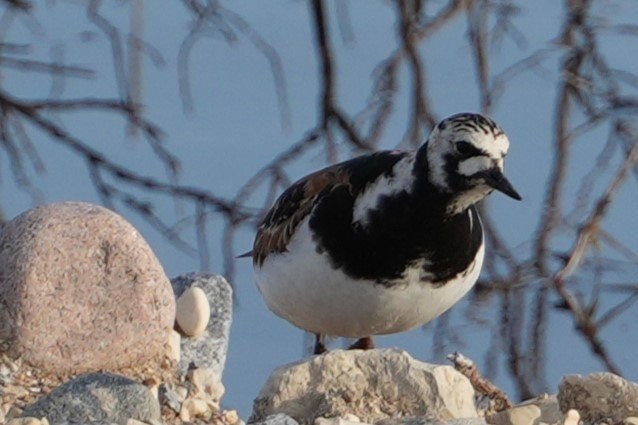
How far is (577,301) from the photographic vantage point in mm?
4859

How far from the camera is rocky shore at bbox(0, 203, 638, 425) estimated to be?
2988mm

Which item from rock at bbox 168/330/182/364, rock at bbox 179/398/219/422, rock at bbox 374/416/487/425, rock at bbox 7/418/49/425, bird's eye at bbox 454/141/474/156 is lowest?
rock at bbox 374/416/487/425

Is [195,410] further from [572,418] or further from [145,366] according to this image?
[572,418]

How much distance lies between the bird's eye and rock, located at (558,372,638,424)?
67cm

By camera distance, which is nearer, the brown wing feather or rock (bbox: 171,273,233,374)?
rock (bbox: 171,273,233,374)

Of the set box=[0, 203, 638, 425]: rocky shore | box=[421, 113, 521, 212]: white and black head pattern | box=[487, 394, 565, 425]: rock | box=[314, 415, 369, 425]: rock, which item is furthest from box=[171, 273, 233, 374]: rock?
box=[314, 415, 369, 425]: rock

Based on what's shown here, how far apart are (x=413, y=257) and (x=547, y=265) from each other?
3.21 ft

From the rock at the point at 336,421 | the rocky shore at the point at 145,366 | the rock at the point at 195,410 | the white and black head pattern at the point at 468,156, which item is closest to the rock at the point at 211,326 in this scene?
the rocky shore at the point at 145,366

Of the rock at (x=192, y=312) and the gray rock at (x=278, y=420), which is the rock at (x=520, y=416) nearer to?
the gray rock at (x=278, y=420)

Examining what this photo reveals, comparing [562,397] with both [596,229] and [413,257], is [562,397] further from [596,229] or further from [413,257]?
[596,229]

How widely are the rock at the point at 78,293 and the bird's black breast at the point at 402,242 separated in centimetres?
49

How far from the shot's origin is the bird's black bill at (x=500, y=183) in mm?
3570

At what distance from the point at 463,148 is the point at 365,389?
32.2 inches

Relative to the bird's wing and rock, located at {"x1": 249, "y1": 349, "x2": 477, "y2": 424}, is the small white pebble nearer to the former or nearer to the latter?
rock, located at {"x1": 249, "y1": 349, "x2": 477, "y2": 424}
